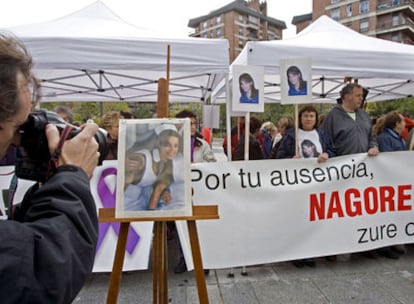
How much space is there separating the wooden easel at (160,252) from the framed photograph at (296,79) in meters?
1.64

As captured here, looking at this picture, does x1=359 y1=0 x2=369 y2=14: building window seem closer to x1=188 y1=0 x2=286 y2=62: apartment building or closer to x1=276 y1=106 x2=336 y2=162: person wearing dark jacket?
x1=188 y1=0 x2=286 y2=62: apartment building

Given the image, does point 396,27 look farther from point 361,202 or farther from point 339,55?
→ point 361,202

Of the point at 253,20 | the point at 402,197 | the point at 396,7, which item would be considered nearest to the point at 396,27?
the point at 396,7

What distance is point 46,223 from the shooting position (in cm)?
66

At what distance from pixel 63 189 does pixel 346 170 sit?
288cm

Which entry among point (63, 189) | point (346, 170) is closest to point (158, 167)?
point (63, 189)

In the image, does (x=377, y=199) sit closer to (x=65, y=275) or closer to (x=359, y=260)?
(x=359, y=260)

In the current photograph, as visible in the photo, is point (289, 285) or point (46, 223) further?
point (289, 285)

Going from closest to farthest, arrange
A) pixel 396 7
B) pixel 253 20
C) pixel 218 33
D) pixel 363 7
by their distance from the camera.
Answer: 1. pixel 396 7
2. pixel 363 7
3. pixel 218 33
4. pixel 253 20

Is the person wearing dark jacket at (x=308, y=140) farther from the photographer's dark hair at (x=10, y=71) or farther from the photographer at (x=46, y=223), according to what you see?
the photographer's dark hair at (x=10, y=71)

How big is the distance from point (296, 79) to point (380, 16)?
1880 inches

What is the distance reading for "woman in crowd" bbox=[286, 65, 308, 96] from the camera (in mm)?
3023

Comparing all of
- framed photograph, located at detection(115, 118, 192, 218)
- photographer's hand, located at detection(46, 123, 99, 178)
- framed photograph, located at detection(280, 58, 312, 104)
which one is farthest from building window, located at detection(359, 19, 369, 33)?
photographer's hand, located at detection(46, 123, 99, 178)

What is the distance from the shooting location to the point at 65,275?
63cm
